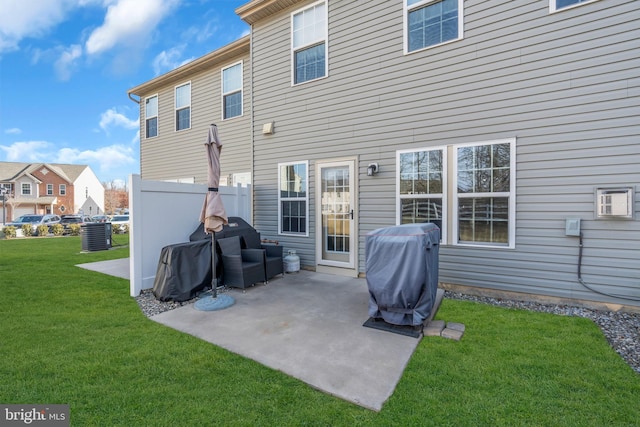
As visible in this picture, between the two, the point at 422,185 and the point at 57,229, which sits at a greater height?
the point at 422,185

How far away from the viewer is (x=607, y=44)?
362cm

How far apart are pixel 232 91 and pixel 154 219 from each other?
4566 millimetres

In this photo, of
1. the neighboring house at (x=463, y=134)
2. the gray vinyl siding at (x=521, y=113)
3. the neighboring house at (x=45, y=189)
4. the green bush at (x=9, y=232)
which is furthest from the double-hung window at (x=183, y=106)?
the neighboring house at (x=45, y=189)

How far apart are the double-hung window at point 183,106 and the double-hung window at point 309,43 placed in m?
4.40

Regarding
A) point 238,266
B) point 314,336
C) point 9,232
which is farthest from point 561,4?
point 9,232

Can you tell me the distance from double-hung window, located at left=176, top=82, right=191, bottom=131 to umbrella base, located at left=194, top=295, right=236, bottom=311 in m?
6.62

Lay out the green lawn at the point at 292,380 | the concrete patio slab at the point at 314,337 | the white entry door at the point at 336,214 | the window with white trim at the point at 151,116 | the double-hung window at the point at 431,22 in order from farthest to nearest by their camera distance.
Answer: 1. the window with white trim at the point at 151,116
2. the white entry door at the point at 336,214
3. the double-hung window at the point at 431,22
4. the concrete patio slab at the point at 314,337
5. the green lawn at the point at 292,380

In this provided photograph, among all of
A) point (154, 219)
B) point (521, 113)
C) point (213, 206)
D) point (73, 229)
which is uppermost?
point (521, 113)

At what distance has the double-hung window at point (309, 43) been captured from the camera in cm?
583

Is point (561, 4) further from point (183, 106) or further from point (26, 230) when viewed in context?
point (26, 230)

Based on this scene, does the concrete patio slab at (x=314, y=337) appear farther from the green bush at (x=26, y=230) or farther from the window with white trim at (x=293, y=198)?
the green bush at (x=26, y=230)

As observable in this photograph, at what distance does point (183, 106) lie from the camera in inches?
357

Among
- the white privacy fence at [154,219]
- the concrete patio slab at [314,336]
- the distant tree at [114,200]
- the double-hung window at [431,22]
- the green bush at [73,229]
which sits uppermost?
the double-hung window at [431,22]

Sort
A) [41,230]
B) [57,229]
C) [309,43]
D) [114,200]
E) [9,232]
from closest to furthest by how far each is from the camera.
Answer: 1. [309,43]
2. [9,232]
3. [41,230]
4. [57,229]
5. [114,200]
